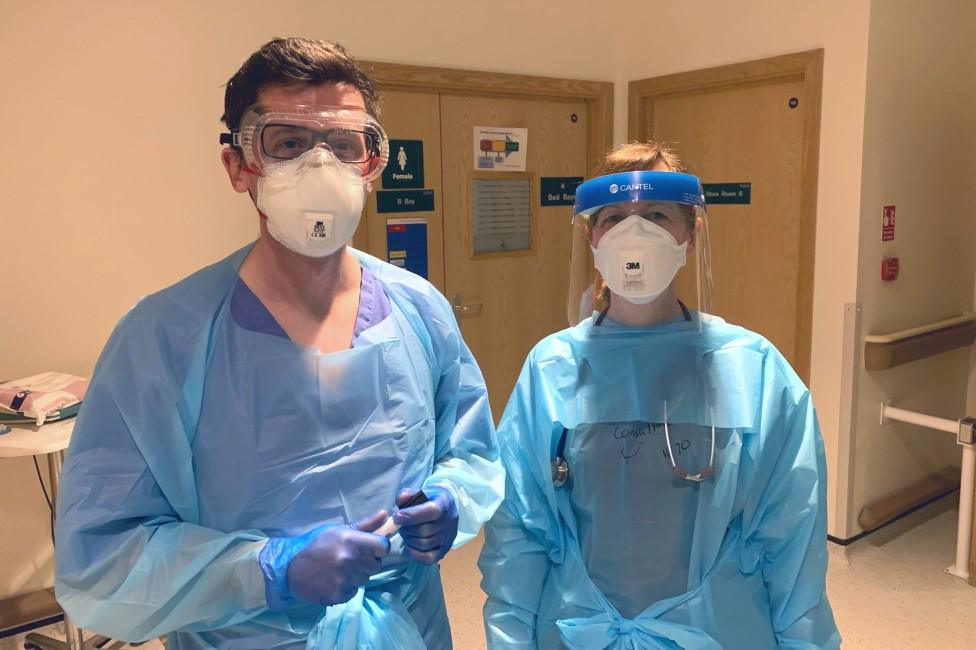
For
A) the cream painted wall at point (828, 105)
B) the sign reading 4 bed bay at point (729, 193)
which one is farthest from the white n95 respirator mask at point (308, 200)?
the sign reading 4 bed bay at point (729, 193)

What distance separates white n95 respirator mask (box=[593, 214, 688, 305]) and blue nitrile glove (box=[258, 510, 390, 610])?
559 mm

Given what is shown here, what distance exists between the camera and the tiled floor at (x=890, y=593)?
2.49m

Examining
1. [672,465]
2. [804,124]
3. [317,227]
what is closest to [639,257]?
[672,465]

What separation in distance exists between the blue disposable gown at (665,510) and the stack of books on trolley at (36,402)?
1.42 m

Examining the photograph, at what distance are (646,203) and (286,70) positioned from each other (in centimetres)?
60

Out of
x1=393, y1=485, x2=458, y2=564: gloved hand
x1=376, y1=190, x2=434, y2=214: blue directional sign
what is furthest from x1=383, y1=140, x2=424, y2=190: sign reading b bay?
x1=393, y1=485, x2=458, y2=564: gloved hand

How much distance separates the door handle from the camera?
338 centimetres

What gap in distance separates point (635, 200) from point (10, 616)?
2455mm

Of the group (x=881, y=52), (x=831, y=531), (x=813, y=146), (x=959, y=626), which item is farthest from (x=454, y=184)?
(x=959, y=626)

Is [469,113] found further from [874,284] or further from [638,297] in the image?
[638,297]

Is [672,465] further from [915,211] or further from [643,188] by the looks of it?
[915,211]

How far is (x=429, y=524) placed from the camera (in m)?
1.08

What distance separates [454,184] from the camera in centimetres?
331

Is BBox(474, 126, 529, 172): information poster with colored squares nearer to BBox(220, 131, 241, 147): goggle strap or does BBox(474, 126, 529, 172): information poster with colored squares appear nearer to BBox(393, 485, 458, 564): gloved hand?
BBox(220, 131, 241, 147): goggle strap
